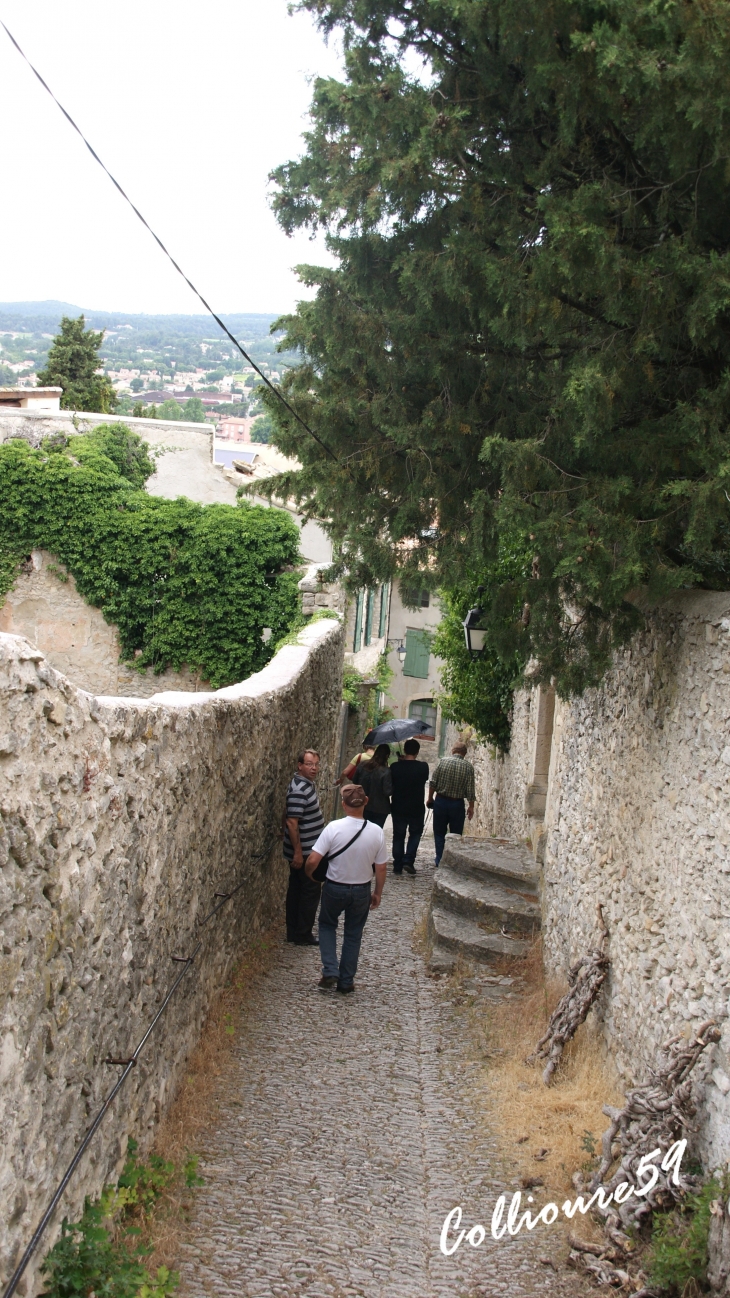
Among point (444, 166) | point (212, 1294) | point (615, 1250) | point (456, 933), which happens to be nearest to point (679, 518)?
point (444, 166)

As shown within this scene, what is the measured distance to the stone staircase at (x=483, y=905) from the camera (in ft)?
28.0

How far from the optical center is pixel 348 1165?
516 cm

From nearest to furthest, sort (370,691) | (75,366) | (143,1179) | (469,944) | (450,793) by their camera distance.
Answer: (143,1179)
(469,944)
(450,793)
(370,691)
(75,366)

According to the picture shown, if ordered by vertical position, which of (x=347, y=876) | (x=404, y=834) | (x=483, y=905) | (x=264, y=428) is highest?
(x=264, y=428)

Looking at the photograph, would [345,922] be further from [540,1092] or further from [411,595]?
[411,595]

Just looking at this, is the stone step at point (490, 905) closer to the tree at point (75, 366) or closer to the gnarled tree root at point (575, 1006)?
the gnarled tree root at point (575, 1006)

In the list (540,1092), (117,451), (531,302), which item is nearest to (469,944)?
(540,1092)

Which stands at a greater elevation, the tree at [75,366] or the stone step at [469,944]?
the tree at [75,366]

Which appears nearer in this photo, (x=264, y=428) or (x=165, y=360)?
(x=264, y=428)

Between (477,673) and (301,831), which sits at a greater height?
(477,673)

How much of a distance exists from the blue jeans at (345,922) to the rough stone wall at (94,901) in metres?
0.85

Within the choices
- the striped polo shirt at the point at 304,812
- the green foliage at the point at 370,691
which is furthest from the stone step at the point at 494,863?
the green foliage at the point at 370,691

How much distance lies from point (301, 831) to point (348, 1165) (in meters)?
3.58

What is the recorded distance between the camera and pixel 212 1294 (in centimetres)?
398
